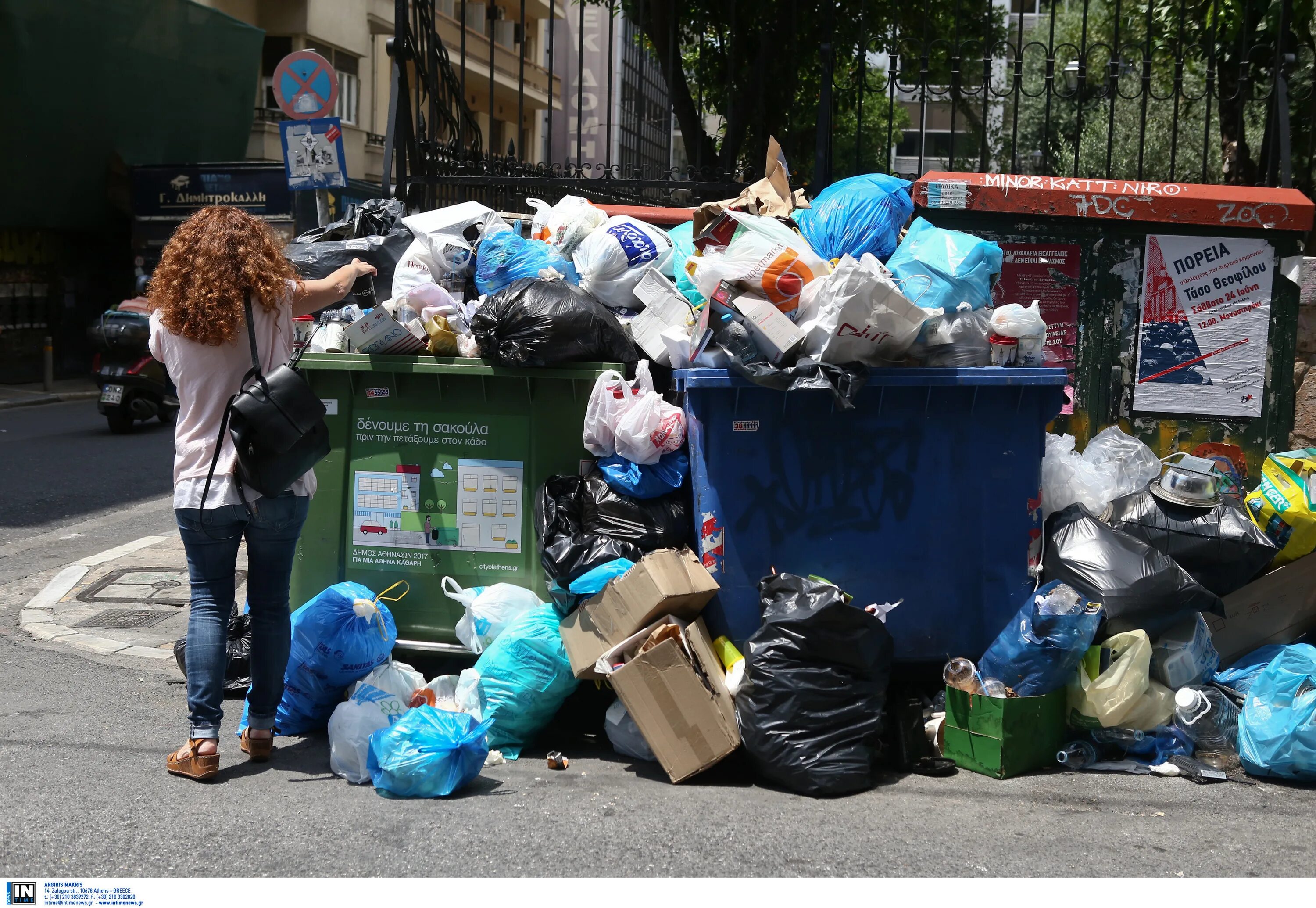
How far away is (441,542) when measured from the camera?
4289 millimetres

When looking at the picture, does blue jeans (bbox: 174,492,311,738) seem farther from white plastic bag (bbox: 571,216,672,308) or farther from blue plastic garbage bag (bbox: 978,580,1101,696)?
blue plastic garbage bag (bbox: 978,580,1101,696)

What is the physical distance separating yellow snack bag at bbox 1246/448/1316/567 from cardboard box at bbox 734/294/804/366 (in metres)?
1.91

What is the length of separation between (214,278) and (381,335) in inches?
32.5

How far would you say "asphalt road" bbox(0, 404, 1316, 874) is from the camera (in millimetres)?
2980

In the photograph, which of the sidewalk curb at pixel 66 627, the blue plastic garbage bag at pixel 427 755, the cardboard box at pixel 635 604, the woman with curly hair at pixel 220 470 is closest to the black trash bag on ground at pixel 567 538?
the cardboard box at pixel 635 604

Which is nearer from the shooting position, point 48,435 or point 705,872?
point 705,872

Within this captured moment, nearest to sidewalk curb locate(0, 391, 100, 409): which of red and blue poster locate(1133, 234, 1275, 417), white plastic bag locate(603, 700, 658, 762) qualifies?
white plastic bag locate(603, 700, 658, 762)

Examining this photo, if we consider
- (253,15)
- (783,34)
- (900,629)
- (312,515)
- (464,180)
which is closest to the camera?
(900,629)

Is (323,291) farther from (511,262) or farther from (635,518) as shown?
(635,518)

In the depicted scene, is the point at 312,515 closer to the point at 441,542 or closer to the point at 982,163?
the point at 441,542

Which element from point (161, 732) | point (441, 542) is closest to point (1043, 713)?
point (441, 542)

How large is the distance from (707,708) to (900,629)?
2.79 ft

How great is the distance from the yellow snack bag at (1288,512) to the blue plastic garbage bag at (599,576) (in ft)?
7.74

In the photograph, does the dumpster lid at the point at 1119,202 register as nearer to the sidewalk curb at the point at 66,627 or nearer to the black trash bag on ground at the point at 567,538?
the black trash bag on ground at the point at 567,538
